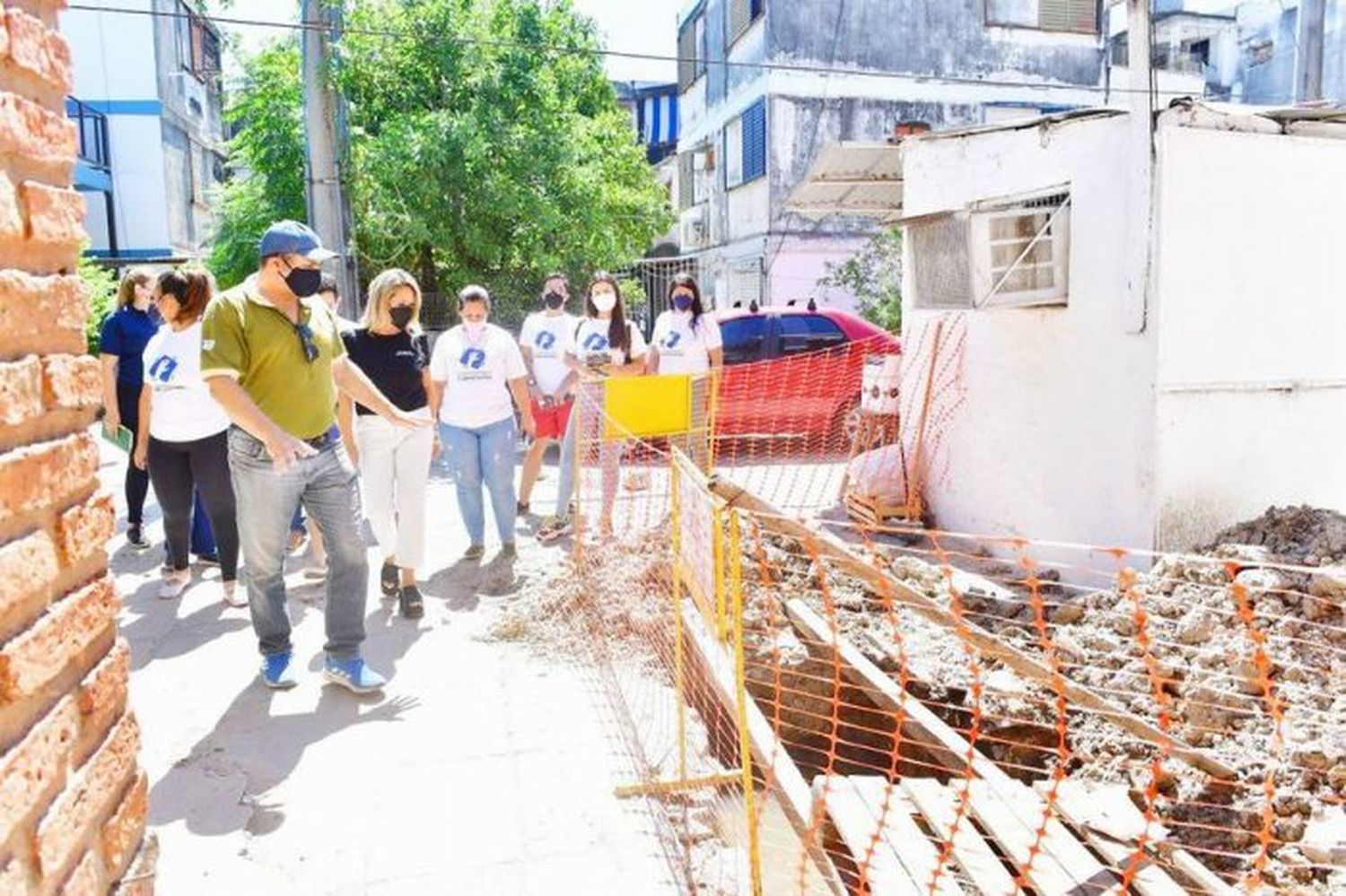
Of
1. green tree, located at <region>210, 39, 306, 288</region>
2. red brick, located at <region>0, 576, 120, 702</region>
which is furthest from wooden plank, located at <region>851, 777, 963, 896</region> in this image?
green tree, located at <region>210, 39, 306, 288</region>

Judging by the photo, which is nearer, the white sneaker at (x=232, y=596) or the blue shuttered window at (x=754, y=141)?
the white sneaker at (x=232, y=596)

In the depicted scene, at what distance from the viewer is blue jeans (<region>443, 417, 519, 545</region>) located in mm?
6492

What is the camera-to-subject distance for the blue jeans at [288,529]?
434 centimetres

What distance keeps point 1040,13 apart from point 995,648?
19281 mm

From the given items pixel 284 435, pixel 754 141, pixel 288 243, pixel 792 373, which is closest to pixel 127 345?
pixel 288 243

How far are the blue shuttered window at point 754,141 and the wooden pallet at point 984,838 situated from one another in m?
17.5

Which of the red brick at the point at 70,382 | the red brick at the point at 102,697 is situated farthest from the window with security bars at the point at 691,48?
the red brick at the point at 102,697

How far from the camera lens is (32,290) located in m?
1.63

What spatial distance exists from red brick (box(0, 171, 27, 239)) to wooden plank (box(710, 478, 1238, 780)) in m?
2.09

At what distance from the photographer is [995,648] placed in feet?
15.0

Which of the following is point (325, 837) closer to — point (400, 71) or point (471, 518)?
point (471, 518)

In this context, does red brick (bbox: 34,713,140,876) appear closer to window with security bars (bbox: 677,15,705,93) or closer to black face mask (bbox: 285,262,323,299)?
black face mask (bbox: 285,262,323,299)

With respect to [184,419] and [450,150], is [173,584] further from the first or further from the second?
[450,150]

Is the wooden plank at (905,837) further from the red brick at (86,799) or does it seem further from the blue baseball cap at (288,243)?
the blue baseball cap at (288,243)
